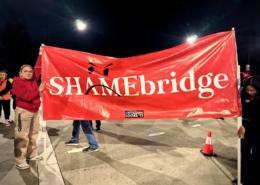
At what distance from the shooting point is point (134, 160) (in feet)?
15.9

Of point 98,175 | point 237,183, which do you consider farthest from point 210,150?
point 98,175

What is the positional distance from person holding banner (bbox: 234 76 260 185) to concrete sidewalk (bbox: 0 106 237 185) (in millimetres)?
400

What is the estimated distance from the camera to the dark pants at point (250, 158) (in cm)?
357

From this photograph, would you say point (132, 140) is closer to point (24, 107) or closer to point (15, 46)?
point (24, 107)

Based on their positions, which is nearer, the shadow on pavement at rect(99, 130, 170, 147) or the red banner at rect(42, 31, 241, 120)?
the red banner at rect(42, 31, 241, 120)

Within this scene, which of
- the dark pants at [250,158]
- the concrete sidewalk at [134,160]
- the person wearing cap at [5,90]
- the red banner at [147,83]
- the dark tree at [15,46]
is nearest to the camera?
the dark pants at [250,158]

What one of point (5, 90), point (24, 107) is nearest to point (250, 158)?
point (24, 107)

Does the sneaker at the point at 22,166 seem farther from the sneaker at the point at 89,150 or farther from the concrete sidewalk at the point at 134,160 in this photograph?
the sneaker at the point at 89,150

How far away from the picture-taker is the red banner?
12.6ft

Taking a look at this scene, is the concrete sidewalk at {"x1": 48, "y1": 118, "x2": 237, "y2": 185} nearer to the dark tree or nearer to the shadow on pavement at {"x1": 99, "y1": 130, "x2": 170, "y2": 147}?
the shadow on pavement at {"x1": 99, "y1": 130, "x2": 170, "y2": 147}

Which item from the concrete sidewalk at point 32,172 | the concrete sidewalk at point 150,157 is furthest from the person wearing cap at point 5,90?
the concrete sidewalk at point 32,172

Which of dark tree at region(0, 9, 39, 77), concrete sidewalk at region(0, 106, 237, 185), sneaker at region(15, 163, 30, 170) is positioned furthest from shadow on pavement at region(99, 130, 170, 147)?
dark tree at region(0, 9, 39, 77)

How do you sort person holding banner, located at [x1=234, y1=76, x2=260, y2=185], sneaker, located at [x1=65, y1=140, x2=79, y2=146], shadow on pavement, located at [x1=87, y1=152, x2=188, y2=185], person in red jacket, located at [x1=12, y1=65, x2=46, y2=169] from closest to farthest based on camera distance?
person holding banner, located at [x1=234, y1=76, x2=260, y2=185], shadow on pavement, located at [x1=87, y1=152, x2=188, y2=185], person in red jacket, located at [x1=12, y1=65, x2=46, y2=169], sneaker, located at [x1=65, y1=140, x2=79, y2=146]

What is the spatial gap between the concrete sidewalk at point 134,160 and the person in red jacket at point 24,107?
1.08 ft
